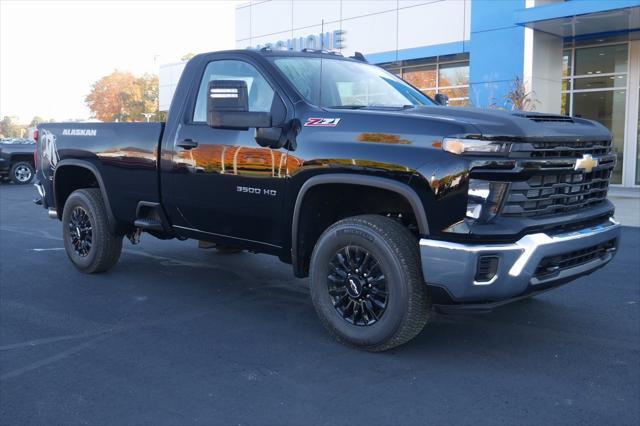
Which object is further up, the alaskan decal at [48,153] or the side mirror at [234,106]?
the side mirror at [234,106]

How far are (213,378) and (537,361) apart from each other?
2.07 meters

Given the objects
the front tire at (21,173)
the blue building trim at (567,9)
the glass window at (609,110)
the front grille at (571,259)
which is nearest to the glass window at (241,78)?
the front grille at (571,259)

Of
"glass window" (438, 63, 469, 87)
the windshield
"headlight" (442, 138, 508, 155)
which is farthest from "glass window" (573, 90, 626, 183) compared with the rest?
"headlight" (442, 138, 508, 155)

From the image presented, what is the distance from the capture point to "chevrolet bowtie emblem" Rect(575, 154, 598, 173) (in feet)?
14.2

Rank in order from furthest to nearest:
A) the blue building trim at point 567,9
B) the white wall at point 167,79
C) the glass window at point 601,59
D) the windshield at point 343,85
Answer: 1. the white wall at point 167,79
2. the glass window at point 601,59
3. the blue building trim at point 567,9
4. the windshield at point 343,85

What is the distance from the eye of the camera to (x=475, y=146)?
153 inches

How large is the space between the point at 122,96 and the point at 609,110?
44237mm

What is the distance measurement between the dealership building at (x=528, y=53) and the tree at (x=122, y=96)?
3058 centimetres

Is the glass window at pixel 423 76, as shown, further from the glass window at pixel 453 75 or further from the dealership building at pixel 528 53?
the glass window at pixel 453 75

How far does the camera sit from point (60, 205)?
726 cm

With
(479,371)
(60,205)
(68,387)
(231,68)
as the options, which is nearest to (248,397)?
(68,387)

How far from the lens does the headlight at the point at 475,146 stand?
3.88 meters

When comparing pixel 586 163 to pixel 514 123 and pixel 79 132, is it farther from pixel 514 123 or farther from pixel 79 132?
pixel 79 132

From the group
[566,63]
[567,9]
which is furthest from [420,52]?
[567,9]
